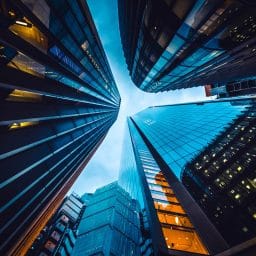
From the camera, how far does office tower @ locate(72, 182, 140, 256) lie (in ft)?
85.5

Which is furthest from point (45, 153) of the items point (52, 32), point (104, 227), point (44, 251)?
point (44, 251)

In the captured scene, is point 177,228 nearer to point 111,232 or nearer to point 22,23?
point 22,23

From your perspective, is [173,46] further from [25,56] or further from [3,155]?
[3,155]

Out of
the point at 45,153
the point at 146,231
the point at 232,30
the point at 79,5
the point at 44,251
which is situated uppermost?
the point at 79,5

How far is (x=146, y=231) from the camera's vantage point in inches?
832

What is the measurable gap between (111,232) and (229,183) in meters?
23.9

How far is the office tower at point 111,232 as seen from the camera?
85.5 ft

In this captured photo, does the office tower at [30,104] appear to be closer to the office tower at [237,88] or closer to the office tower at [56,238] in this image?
the office tower at [56,238]

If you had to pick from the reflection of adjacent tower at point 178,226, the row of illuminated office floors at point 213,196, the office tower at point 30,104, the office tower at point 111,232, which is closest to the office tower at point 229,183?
the row of illuminated office floors at point 213,196

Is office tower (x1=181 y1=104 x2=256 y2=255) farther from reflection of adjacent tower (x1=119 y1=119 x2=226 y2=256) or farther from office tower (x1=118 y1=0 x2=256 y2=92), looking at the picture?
office tower (x1=118 y1=0 x2=256 y2=92)

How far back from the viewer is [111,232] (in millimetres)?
28641

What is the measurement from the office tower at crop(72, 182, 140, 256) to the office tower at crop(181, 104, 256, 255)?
17.4 meters

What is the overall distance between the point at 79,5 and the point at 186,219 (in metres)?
18.2

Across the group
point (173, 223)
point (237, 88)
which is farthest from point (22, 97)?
point (237, 88)
